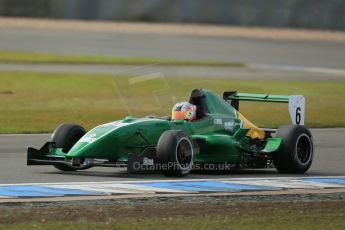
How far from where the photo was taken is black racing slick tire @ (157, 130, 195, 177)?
43.2ft

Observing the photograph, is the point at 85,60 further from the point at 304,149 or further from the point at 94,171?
the point at 304,149

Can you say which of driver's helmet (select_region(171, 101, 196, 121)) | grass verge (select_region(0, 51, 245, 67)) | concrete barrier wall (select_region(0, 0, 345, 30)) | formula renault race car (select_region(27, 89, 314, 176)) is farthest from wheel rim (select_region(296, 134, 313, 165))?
concrete barrier wall (select_region(0, 0, 345, 30))

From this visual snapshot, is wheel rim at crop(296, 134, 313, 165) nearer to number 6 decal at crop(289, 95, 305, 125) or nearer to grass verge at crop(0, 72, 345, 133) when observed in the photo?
number 6 decal at crop(289, 95, 305, 125)

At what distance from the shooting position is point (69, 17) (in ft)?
158

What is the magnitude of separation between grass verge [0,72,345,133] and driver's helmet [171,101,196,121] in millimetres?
397

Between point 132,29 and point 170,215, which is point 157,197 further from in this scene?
point 132,29

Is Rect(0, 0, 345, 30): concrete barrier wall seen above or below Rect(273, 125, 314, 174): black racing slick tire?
above

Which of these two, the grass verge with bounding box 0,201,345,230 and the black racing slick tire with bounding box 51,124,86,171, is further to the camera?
the black racing slick tire with bounding box 51,124,86,171

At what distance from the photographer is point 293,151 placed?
14.2m

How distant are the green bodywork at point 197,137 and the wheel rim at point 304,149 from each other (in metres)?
0.36

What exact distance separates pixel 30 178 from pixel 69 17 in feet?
116

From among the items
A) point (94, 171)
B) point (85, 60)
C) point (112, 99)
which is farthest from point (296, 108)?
point (85, 60)

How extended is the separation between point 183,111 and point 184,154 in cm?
90

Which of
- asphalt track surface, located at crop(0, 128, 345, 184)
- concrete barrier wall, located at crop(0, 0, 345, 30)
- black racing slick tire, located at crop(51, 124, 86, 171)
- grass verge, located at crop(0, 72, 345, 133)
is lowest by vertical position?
asphalt track surface, located at crop(0, 128, 345, 184)
